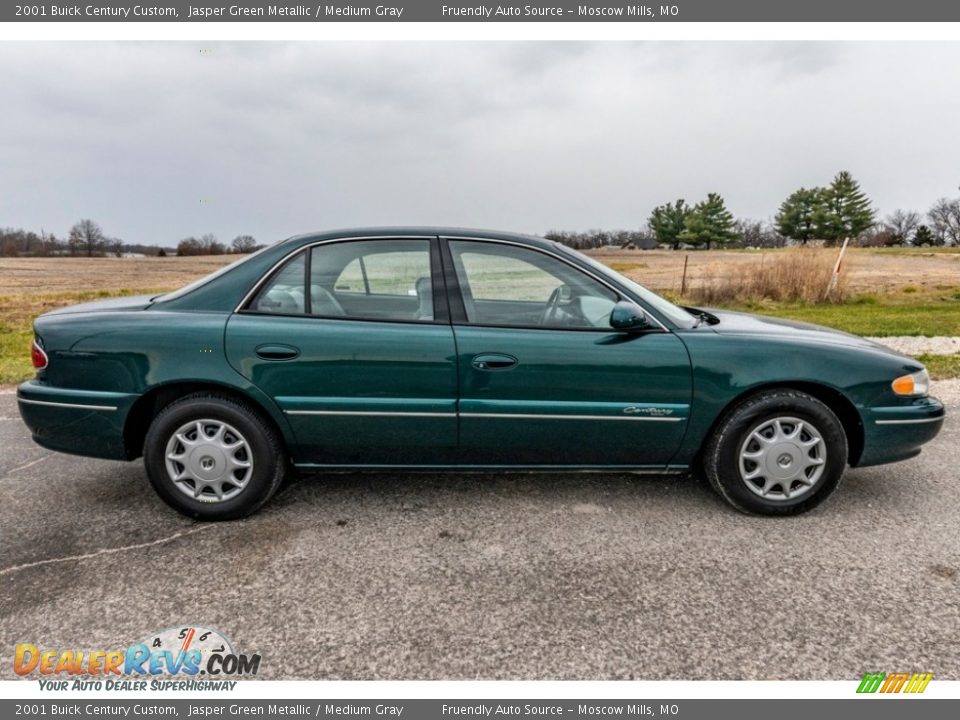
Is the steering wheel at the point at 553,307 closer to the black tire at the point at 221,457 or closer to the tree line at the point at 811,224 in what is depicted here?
the black tire at the point at 221,457

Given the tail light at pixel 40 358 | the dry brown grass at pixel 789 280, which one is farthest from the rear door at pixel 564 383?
the dry brown grass at pixel 789 280

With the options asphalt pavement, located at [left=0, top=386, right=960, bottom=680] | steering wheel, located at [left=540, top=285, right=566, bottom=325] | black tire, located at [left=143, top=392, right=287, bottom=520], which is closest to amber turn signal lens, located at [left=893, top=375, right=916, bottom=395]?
asphalt pavement, located at [left=0, top=386, right=960, bottom=680]

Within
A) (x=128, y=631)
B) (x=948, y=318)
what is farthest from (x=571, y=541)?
(x=948, y=318)

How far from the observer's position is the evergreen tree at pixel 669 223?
310 ft

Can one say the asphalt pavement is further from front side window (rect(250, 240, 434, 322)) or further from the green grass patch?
the green grass patch

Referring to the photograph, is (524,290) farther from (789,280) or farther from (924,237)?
(924,237)

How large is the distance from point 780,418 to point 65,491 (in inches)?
156

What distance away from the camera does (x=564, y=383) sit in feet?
9.37

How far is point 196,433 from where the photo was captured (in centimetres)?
289

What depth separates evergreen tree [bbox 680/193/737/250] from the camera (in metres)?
88.4

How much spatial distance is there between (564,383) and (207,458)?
1.82m

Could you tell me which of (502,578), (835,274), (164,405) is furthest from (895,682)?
(835,274)

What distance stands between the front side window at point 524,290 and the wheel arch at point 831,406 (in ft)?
2.52

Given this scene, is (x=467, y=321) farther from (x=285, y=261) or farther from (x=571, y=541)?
(x=571, y=541)
